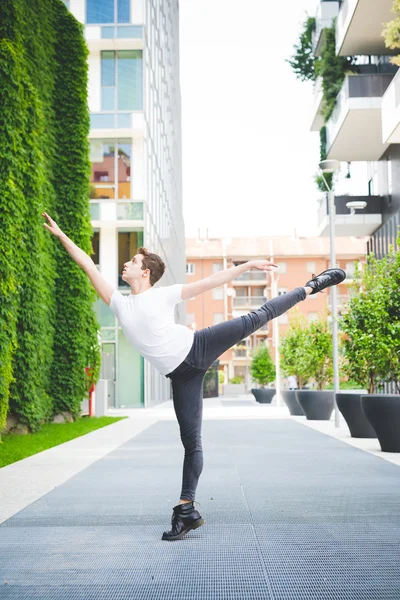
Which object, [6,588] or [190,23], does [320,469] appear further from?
[190,23]

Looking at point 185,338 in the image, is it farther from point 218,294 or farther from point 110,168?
point 218,294

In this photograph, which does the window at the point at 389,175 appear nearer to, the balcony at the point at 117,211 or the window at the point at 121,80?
the balcony at the point at 117,211

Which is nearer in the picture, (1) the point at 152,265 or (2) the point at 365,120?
(1) the point at 152,265

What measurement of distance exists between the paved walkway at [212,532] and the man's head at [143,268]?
183cm

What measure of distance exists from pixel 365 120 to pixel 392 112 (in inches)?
289

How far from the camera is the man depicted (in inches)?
196

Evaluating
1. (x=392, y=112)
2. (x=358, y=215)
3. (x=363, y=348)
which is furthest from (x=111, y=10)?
(x=363, y=348)

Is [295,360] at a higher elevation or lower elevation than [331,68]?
lower

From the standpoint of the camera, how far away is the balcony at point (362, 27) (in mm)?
21641

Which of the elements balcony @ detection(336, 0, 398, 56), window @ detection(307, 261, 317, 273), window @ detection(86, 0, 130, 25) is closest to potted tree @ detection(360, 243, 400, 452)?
balcony @ detection(336, 0, 398, 56)

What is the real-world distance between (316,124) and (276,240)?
48.3 metres

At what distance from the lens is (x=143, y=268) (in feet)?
17.6

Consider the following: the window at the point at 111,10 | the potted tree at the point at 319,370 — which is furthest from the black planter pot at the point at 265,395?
the window at the point at 111,10

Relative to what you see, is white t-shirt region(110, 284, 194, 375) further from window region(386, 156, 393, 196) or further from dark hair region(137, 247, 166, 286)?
window region(386, 156, 393, 196)
